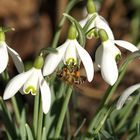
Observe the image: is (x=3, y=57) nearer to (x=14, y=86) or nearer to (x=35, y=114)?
(x=14, y=86)

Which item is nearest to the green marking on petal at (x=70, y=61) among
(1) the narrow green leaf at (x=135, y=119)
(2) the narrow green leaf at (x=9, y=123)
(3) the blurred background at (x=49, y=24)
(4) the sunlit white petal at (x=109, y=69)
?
(4) the sunlit white petal at (x=109, y=69)

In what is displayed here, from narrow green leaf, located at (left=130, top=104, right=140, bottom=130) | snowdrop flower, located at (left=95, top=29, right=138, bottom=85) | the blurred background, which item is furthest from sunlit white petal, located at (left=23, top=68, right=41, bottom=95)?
the blurred background

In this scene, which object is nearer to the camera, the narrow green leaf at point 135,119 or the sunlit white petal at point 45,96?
the sunlit white petal at point 45,96

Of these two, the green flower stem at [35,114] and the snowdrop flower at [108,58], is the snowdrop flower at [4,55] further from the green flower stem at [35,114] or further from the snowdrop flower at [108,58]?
the snowdrop flower at [108,58]

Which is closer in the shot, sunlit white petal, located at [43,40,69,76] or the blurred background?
sunlit white petal, located at [43,40,69,76]

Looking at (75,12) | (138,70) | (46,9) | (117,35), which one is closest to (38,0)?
(46,9)

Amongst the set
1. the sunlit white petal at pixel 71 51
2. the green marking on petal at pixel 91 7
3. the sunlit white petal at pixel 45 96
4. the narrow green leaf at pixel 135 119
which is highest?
the green marking on petal at pixel 91 7

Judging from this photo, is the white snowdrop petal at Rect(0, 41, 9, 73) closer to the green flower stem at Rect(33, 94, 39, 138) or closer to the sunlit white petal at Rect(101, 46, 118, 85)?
the green flower stem at Rect(33, 94, 39, 138)
